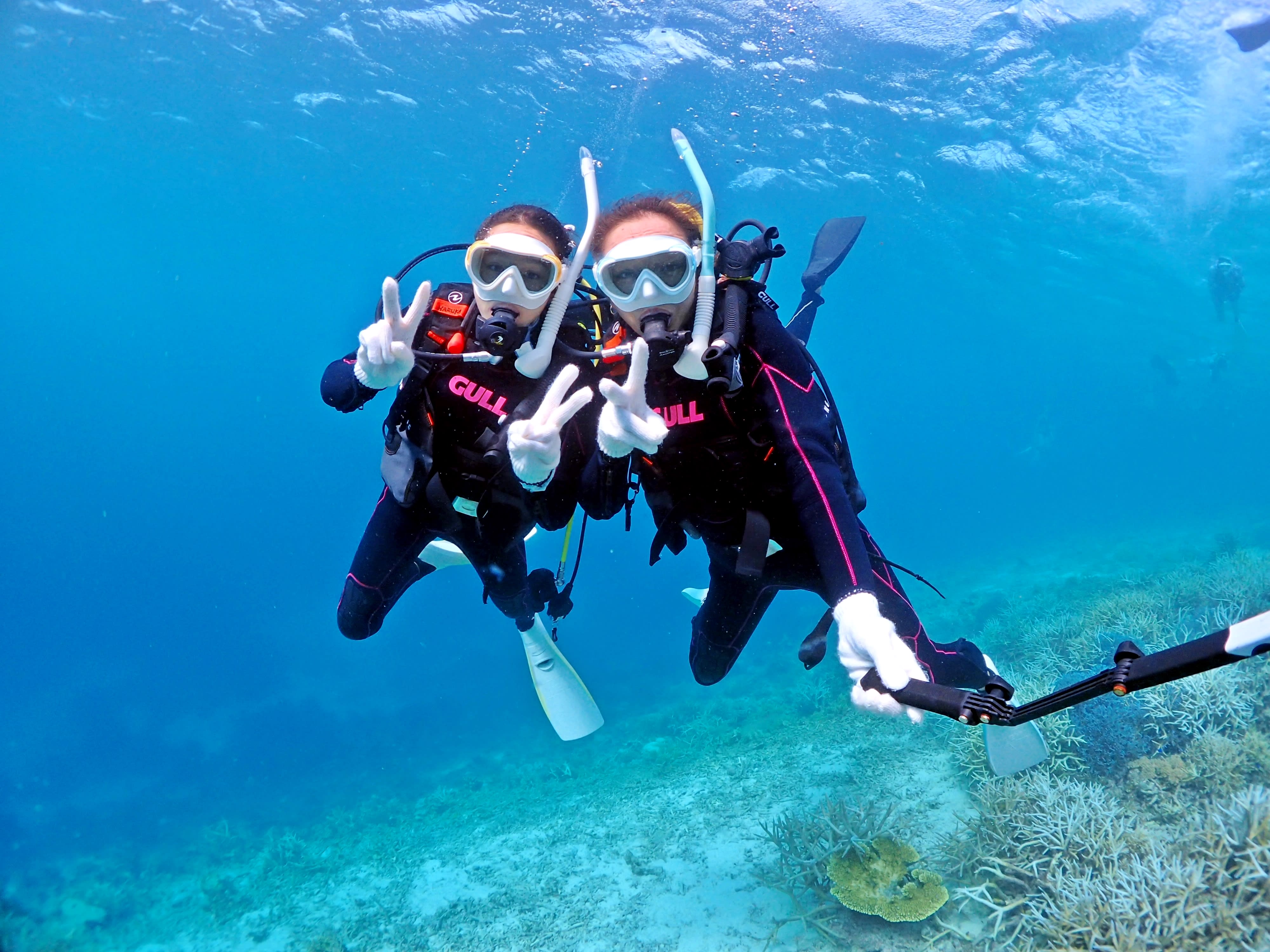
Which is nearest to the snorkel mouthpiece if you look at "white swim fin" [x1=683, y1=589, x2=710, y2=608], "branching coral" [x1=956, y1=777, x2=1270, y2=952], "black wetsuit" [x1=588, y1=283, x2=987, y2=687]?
"black wetsuit" [x1=588, y1=283, x2=987, y2=687]

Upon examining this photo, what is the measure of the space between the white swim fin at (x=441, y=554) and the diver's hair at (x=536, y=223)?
3.21m

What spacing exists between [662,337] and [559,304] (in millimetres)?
774

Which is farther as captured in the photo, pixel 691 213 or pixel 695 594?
pixel 695 594

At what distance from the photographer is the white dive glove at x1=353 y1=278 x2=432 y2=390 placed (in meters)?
3.30

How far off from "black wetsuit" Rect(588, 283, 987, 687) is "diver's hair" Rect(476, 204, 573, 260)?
41.3 inches

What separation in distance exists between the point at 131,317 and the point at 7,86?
200 feet

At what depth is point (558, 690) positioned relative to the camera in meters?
6.88

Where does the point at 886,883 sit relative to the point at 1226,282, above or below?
below

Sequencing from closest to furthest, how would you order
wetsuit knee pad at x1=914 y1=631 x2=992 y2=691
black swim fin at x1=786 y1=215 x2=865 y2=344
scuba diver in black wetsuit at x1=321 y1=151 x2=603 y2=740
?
scuba diver in black wetsuit at x1=321 y1=151 x2=603 y2=740 → wetsuit knee pad at x1=914 y1=631 x2=992 y2=691 → black swim fin at x1=786 y1=215 x2=865 y2=344

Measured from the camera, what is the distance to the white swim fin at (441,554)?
638 centimetres

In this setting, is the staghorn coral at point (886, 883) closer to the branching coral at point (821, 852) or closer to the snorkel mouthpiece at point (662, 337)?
the branching coral at point (821, 852)

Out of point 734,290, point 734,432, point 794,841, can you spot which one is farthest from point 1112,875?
point 734,290

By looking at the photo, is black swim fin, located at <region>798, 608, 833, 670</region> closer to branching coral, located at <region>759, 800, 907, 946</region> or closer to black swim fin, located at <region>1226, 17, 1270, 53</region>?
branching coral, located at <region>759, 800, 907, 946</region>

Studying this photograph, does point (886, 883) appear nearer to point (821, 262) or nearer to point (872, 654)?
point (872, 654)
